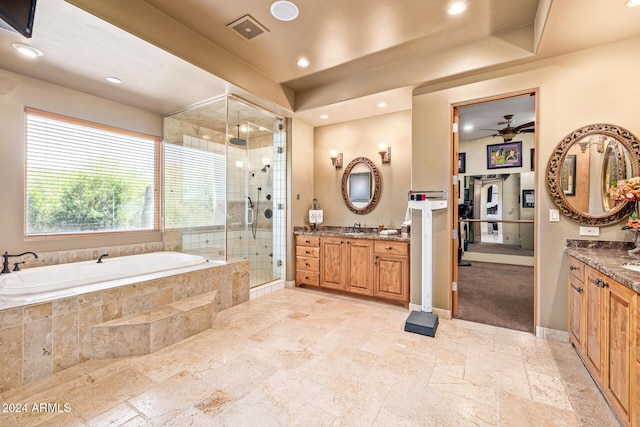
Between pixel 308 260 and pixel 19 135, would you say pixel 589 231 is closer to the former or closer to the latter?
pixel 308 260

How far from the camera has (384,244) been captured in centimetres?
360

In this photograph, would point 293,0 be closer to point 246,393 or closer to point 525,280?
point 246,393

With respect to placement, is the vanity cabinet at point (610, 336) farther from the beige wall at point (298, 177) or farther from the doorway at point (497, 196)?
the beige wall at point (298, 177)

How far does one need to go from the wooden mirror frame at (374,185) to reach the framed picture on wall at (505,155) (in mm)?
3462

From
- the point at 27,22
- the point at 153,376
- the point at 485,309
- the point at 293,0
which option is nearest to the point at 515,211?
the point at 485,309

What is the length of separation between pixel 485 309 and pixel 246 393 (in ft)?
9.92

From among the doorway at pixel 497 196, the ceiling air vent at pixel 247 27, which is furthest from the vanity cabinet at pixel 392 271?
the ceiling air vent at pixel 247 27

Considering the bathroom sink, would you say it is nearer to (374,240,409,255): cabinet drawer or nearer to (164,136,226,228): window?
(374,240,409,255): cabinet drawer

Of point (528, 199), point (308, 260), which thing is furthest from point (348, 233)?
point (528, 199)

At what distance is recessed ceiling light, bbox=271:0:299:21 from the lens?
2.32 metres

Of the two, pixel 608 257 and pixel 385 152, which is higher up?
pixel 385 152

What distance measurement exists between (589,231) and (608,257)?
1.88 feet

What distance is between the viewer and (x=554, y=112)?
Answer: 2582 mm

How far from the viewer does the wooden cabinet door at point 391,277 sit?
3454 mm
